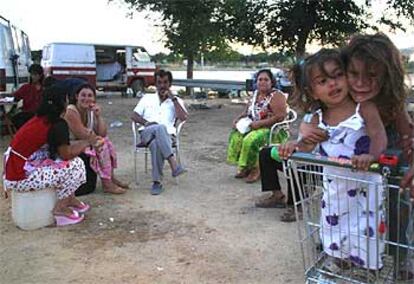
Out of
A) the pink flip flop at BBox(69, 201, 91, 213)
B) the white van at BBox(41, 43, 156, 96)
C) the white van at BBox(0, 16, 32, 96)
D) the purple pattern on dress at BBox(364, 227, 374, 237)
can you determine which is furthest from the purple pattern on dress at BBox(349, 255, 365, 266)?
the white van at BBox(41, 43, 156, 96)

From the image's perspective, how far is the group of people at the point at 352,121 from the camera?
244 cm

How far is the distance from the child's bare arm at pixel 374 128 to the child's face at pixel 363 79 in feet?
0.15

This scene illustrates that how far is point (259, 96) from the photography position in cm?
593

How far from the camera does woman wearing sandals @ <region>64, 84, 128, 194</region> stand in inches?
199

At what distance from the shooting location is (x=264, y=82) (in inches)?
226

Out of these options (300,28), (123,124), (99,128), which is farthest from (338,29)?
(99,128)

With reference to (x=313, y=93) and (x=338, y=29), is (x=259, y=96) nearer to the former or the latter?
(x=313, y=93)

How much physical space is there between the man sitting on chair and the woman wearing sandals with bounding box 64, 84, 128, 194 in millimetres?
406

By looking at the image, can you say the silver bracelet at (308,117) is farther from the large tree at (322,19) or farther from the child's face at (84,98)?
the large tree at (322,19)

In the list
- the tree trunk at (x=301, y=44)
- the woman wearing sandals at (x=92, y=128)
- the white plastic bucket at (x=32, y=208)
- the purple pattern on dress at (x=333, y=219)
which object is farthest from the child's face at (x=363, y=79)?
the tree trunk at (x=301, y=44)

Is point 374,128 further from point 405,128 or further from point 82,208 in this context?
point 82,208

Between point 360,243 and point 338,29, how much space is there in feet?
33.7

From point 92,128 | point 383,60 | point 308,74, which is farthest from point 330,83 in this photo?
point 92,128

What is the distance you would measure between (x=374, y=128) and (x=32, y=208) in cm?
297
